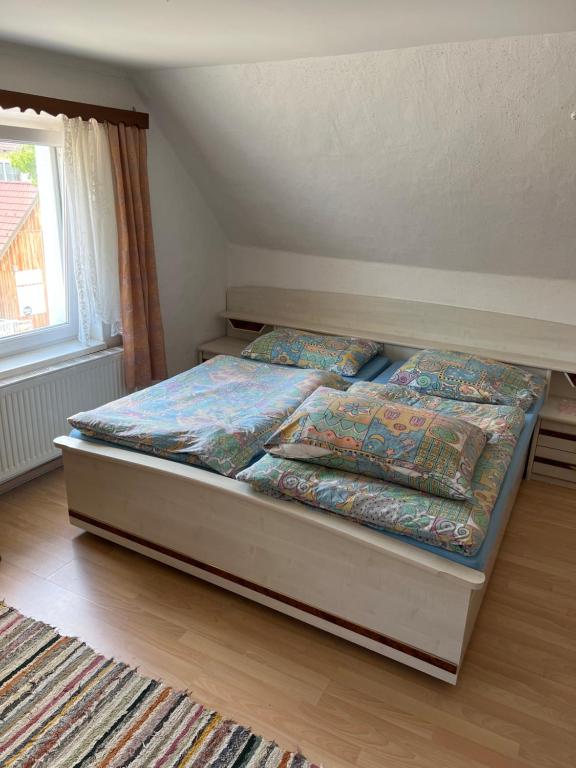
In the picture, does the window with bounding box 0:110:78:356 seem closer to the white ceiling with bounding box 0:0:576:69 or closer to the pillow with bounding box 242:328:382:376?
the white ceiling with bounding box 0:0:576:69

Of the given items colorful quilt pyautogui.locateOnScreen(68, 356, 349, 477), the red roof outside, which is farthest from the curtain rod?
colorful quilt pyautogui.locateOnScreen(68, 356, 349, 477)

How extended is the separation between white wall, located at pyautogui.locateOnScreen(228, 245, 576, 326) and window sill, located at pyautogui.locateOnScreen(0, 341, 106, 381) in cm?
127

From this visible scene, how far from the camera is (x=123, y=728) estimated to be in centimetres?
168

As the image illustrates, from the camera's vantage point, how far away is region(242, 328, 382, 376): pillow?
333cm

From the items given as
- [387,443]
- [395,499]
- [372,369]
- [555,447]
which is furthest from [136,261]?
[555,447]

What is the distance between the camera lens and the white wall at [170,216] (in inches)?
105

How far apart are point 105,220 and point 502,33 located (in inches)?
78.1

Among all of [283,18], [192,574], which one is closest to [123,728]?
[192,574]

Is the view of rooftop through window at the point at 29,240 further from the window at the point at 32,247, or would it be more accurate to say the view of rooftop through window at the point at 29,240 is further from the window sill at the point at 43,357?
the window sill at the point at 43,357

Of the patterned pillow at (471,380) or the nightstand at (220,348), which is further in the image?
the nightstand at (220,348)

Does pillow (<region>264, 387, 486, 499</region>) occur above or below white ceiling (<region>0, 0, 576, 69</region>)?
below

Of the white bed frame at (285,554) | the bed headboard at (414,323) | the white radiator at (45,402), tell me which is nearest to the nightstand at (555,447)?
the bed headboard at (414,323)

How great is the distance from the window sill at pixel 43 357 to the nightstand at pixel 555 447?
2420mm

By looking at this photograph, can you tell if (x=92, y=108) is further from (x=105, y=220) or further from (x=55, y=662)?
(x=55, y=662)
